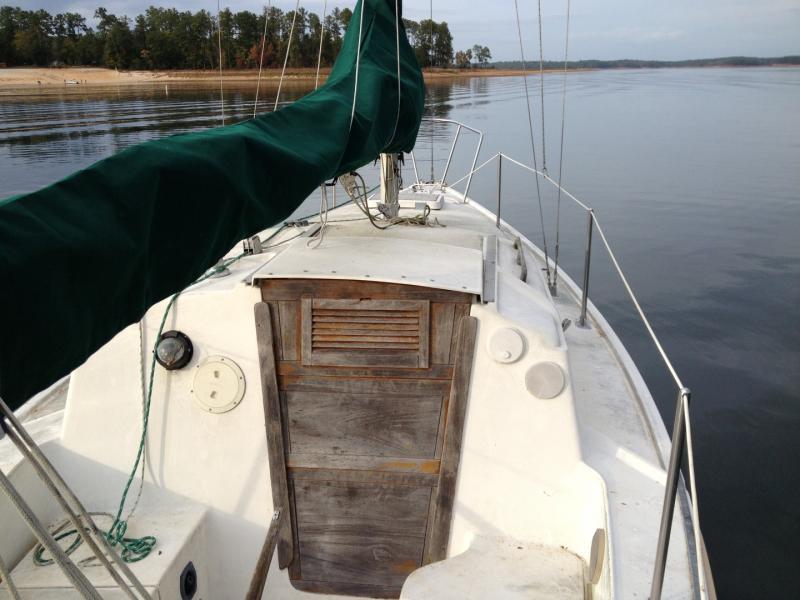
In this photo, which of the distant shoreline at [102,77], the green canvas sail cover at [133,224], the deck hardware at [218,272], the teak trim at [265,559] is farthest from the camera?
the distant shoreline at [102,77]

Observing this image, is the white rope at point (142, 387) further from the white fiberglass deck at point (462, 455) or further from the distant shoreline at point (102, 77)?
the distant shoreline at point (102, 77)

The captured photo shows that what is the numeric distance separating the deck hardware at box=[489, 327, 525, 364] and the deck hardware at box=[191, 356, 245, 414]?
970 mm

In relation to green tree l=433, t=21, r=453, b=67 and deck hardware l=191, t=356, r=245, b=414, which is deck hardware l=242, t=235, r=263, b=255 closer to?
deck hardware l=191, t=356, r=245, b=414

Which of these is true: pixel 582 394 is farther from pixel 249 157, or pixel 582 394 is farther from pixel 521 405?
pixel 249 157

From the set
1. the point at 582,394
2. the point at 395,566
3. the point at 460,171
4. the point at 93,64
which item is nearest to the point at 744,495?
the point at 582,394

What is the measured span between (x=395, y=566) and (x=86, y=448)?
1318 millimetres

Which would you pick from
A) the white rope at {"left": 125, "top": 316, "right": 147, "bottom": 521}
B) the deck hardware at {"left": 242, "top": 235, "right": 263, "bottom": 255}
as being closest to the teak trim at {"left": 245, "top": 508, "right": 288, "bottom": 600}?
the white rope at {"left": 125, "top": 316, "right": 147, "bottom": 521}

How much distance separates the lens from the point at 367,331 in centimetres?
248

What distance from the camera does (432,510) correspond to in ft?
8.48

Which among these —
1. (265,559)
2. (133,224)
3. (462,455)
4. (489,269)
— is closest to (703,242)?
(489,269)

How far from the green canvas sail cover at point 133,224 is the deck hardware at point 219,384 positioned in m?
0.92

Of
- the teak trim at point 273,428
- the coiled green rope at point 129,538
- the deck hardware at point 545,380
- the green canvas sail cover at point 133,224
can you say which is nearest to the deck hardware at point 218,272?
the coiled green rope at point 129,538

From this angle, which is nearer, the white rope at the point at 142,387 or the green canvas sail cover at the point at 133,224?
the green canvas sail cover at the point at 133,224

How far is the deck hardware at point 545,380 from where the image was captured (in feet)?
7.99
